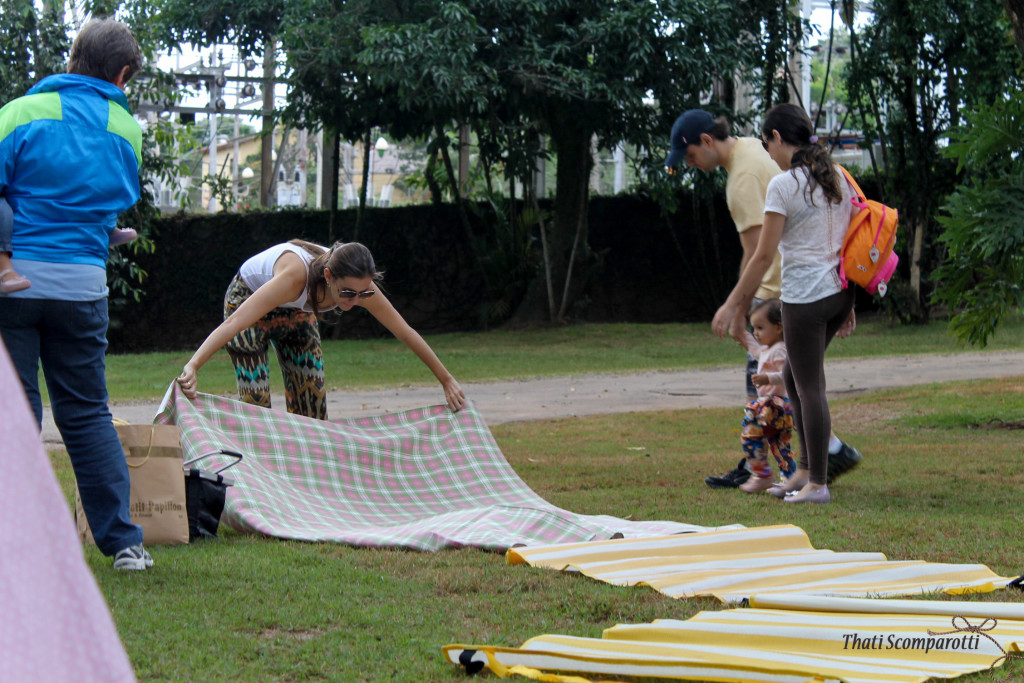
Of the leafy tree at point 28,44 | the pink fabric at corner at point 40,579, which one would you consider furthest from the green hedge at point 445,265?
the pink fabric at corner at point 40,579

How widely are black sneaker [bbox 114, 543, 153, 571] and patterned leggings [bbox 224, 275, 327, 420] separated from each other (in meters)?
1.61

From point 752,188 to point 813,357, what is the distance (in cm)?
110

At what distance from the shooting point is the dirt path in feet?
33.4

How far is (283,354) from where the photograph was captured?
18.7ft

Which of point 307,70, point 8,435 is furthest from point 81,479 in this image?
point 307,70

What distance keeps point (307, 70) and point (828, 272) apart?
43.5 ft

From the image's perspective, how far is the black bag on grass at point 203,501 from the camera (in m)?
4.65

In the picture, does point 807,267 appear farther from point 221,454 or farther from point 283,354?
point 221,454

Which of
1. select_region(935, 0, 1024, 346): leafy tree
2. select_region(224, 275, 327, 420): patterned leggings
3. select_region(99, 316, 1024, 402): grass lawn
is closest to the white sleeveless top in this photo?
select_region(224, 275, 327, 420): patterned leggings

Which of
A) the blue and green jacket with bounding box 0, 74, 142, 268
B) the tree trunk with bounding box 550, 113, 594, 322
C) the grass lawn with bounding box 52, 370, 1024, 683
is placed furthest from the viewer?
the tree trunk with bounding box 550, 113, 594, 322

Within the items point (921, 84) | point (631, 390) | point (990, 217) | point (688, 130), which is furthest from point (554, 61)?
point (688, 130)

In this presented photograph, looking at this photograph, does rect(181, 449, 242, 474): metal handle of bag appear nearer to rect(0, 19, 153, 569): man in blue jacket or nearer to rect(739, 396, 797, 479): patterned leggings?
rect(0, 19, 153, 569): man in blue jacket

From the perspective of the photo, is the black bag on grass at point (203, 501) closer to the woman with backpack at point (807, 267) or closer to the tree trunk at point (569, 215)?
the woman with backpack at point (807, 267)

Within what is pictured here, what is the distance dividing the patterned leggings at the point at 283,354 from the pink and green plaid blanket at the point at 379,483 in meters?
0.28
